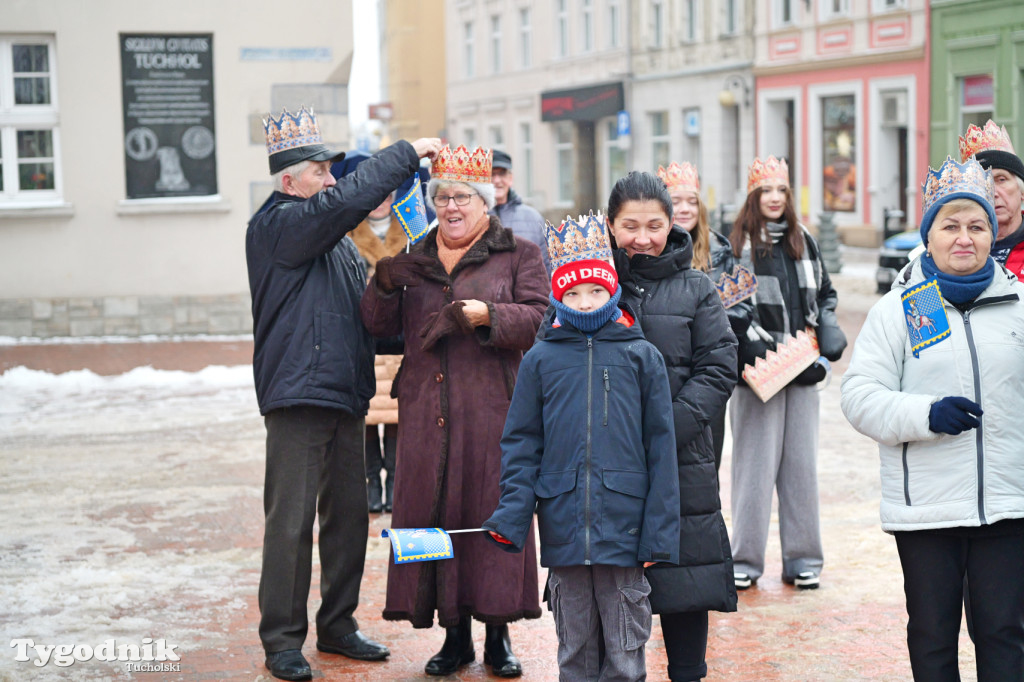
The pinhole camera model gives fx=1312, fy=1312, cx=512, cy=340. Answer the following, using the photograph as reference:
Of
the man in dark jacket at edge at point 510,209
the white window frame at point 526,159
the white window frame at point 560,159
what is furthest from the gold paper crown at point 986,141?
the white window frame at point 526,159

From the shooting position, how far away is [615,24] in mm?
41500

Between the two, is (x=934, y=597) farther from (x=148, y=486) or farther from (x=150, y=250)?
(x=150, y=250)

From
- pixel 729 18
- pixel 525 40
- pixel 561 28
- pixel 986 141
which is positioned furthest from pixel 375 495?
pixel 525 40

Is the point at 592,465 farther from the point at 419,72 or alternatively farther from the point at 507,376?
the point at 419,72

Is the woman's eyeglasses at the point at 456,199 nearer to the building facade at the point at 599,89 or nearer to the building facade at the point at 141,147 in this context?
the building facade at the point at 141,147

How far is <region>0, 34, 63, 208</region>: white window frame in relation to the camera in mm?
15000

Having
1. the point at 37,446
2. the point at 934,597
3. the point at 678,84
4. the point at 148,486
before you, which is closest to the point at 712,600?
the point at 934,597

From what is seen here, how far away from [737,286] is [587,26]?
3810 centimetres

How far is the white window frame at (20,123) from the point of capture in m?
15.0

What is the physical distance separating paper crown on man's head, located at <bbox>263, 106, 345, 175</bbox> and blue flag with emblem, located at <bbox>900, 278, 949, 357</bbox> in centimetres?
243

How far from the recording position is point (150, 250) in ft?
50.8

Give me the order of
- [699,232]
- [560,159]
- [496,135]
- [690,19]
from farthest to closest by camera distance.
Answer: [496,135] < [560,159] < [690,19] < [699,232]

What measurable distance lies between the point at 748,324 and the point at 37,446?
616cm

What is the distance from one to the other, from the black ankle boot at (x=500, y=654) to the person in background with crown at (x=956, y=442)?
1674 millimetres
